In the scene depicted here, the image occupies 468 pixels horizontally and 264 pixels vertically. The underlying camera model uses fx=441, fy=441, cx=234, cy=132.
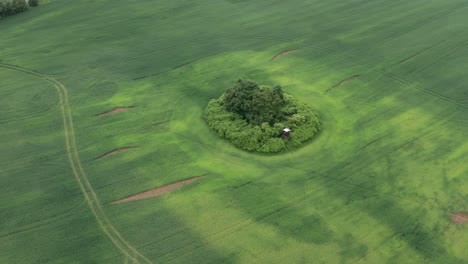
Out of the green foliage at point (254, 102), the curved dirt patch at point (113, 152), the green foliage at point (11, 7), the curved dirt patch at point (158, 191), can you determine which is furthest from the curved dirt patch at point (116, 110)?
the green foliage at point (11, 7)

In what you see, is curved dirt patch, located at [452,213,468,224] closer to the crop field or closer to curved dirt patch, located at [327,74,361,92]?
the crop field

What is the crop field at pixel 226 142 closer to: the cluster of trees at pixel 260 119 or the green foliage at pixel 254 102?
the cluster of trees at pixel 260 119

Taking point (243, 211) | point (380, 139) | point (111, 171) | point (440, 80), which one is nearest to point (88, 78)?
point (111, 171)

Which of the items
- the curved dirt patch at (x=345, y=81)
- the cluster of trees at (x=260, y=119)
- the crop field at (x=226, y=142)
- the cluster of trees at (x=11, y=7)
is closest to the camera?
the crop field at (x=226, y=142)

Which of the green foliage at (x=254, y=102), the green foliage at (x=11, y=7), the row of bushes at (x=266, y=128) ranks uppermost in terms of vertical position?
the green foliage at (x=11, y=7)

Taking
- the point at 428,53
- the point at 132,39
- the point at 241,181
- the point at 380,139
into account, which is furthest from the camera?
the point at 132,39

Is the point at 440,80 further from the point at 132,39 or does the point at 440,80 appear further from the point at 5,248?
the point at 5,248

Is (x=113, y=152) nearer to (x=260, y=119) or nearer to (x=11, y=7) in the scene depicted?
(x=260, y=119)
